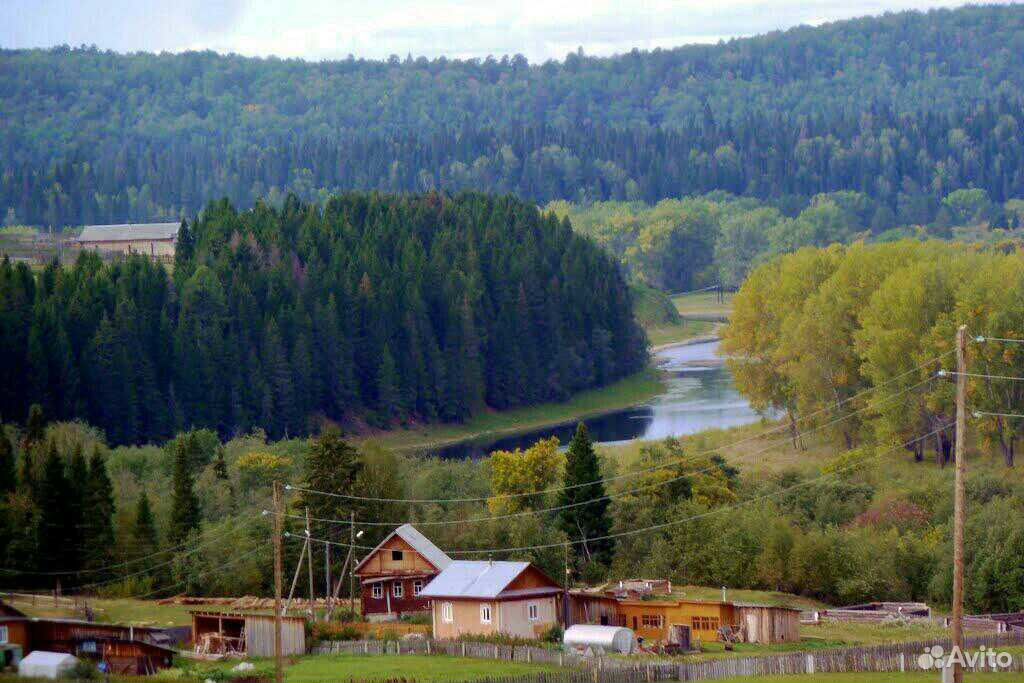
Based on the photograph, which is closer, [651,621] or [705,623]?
[705,623]

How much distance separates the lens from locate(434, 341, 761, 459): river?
343ft

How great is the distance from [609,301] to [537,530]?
7498 centimetres

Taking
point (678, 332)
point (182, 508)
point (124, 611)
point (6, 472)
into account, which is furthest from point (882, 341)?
point (678, 332)

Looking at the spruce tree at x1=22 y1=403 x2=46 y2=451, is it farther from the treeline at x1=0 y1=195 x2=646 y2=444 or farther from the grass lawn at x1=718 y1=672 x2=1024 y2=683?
the grass lawn at x1=718 y1=672 x2=1024 y2=683

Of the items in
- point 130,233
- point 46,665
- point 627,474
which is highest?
point 130,233

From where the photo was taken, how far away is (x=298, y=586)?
6419 centimetres

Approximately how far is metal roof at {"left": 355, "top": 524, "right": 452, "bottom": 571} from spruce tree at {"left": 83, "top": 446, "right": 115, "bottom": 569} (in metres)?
9.25

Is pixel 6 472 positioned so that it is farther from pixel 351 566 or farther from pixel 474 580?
pixel 474 580

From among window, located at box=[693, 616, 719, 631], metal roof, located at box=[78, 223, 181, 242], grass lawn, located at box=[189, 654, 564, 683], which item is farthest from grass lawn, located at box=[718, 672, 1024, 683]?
metal roof, located at box=[78, 223, 181, 242]

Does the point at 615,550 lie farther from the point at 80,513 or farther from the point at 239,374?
the point at 239,374

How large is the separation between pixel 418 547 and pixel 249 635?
31.9 feet

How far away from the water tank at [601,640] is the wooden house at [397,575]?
9589 millimetres

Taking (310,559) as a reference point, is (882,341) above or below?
above

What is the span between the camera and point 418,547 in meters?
60.0
